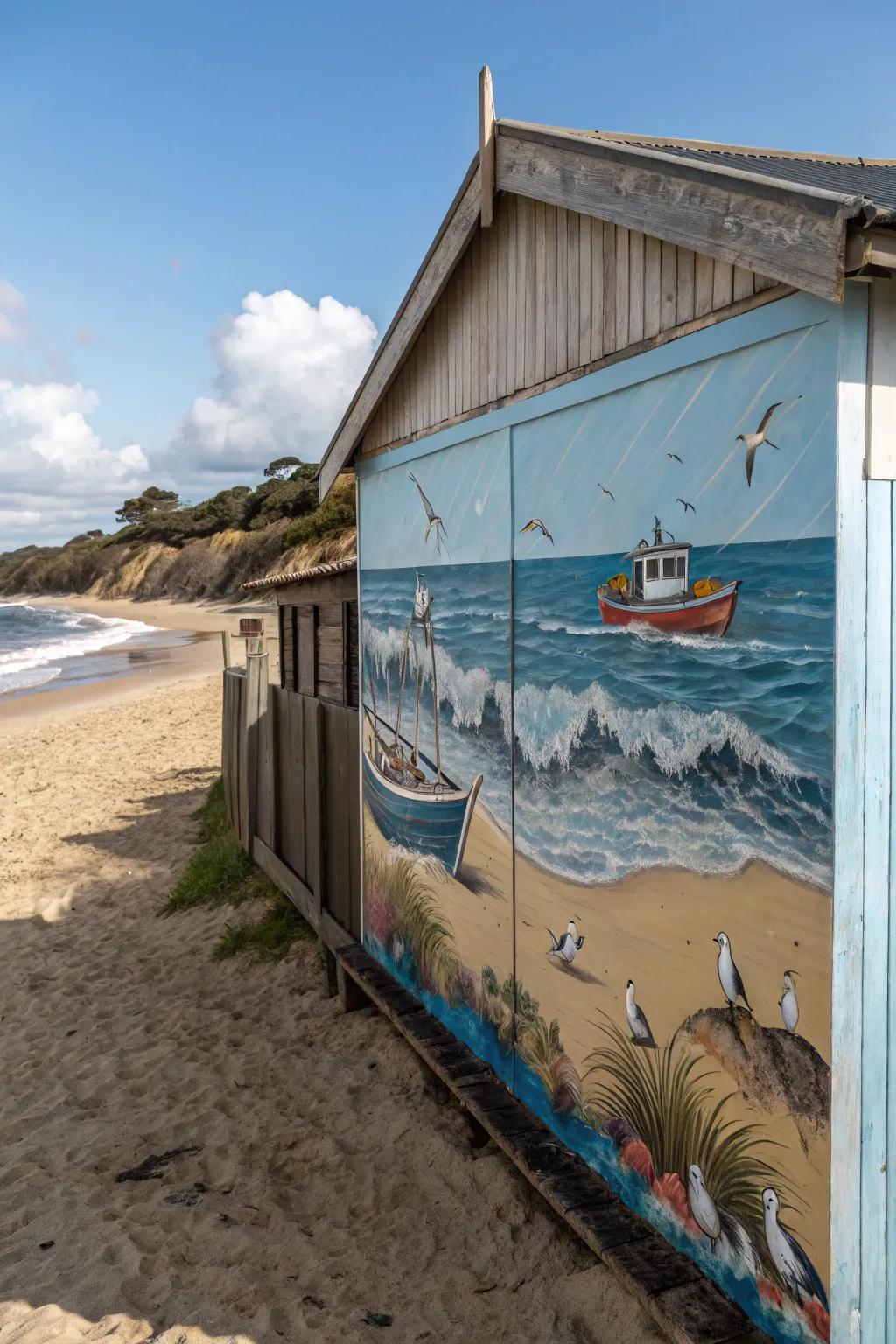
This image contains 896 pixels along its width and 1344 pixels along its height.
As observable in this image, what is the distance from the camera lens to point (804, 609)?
254 centimetres

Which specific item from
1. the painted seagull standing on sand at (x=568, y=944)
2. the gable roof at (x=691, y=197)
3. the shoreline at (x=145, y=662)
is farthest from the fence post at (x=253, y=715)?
the shoreline at (x=145, y=662)

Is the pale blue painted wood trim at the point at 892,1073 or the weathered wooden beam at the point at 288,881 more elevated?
the pale blue painted wood trim at the point at 892,1073

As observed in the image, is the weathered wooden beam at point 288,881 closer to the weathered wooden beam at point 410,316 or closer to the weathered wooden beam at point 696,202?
the weathered wooden beam at point 410,316

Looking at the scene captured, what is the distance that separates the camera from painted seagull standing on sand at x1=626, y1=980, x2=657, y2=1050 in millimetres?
3229

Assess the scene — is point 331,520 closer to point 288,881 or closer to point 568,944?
point 288,881

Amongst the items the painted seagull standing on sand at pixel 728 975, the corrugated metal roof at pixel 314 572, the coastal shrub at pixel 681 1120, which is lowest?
the coastal shrub at pixel 681 1120

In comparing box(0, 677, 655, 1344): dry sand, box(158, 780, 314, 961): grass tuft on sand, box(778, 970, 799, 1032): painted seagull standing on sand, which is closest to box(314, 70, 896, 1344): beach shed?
box(778, 970, 799, 1032): painted seagull standing on sand

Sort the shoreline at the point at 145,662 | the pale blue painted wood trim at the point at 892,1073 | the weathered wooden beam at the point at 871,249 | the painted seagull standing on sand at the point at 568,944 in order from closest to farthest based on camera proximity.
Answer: the weathered wooden beam at the point at 871,249, the pale blue painted wood trim at the point at 892,1073, the painted seagull standing on sand at the point at 568,944, the shoreline at the point at 145,662

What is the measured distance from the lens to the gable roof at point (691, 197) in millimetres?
2318

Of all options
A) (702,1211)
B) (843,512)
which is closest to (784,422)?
(843,512)

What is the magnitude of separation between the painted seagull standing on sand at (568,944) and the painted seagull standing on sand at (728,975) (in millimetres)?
787

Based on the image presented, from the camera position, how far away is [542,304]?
12.5 ft

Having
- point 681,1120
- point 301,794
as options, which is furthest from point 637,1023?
point 301,794

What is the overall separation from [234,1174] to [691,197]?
4.39 metres
